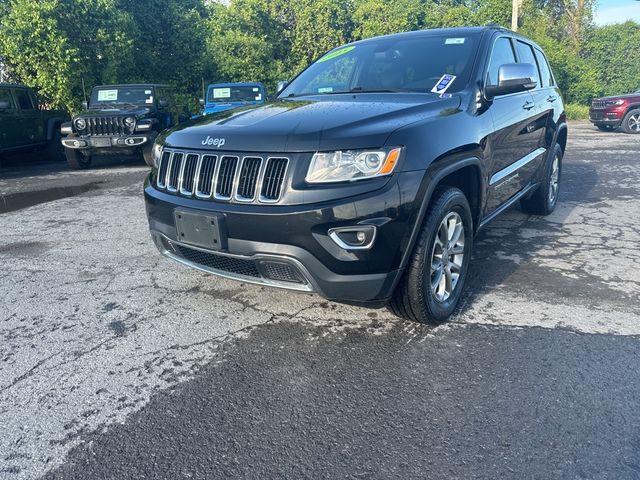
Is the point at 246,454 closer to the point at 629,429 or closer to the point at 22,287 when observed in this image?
the point at 629,429

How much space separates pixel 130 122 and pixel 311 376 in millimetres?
8443

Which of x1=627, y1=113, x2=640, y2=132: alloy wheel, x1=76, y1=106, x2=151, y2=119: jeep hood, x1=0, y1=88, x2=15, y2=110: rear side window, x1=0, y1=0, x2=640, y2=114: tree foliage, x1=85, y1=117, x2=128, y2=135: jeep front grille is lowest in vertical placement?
x1=627, y1=113, x2=640, y2=132: alloy wheel

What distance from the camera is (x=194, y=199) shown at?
9.76 feet

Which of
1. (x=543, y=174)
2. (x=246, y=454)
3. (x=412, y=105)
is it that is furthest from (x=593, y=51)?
(x=246, y=454)

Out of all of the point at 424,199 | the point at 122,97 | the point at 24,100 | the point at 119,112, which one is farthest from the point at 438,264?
the point at 24,100

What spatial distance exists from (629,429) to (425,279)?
1158 mm

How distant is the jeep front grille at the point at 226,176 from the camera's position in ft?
8.86

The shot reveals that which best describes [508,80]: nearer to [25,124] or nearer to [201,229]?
[201,229]

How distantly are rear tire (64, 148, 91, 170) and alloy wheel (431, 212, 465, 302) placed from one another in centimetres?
887

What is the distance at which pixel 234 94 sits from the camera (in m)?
14.5

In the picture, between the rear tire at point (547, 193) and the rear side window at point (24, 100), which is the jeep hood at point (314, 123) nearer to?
the rear tire at point (547, 193)

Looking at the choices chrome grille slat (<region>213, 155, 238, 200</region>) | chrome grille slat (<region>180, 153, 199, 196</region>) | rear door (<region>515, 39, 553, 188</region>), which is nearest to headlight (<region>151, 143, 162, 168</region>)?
chrome grille slat (<region>180, 153, 199, 196</region>)

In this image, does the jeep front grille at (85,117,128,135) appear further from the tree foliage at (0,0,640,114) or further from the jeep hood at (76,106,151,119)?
the tree foliage at (0,0,640,114)

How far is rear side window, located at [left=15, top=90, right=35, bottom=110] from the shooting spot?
10.6 m
